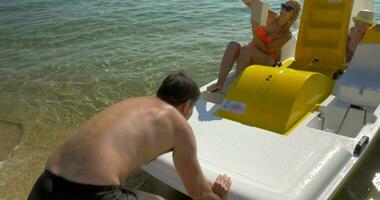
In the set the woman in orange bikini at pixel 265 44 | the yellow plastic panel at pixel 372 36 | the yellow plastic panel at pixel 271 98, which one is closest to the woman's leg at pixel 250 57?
the woman in orange bikini at pixel 265 44

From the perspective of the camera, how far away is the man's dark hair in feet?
6.59

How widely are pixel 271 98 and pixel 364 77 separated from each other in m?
1.26

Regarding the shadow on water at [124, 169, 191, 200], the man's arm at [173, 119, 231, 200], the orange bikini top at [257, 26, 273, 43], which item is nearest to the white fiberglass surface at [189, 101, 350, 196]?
the man's arm at [173, 119, 231, 200]

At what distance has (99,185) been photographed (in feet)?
5.85

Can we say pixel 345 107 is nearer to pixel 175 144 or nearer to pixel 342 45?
pixel 342 45

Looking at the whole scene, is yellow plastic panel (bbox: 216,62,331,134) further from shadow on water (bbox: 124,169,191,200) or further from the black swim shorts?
the black swim shorts

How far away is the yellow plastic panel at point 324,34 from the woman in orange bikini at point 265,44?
24 centimetres

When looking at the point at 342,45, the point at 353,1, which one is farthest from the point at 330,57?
the point at 353,1

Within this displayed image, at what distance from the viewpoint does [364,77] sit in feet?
12.3

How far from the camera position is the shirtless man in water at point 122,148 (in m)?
1.79

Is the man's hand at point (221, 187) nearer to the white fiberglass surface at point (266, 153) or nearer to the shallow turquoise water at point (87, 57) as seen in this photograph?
the white fiberglass surface at point (266, 153)

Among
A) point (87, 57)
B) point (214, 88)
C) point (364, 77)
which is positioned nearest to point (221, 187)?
point (214, 88)

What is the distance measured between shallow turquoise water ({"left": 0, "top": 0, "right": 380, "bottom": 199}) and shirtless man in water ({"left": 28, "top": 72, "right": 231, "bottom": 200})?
166 cm

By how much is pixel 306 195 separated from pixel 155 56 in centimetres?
468
